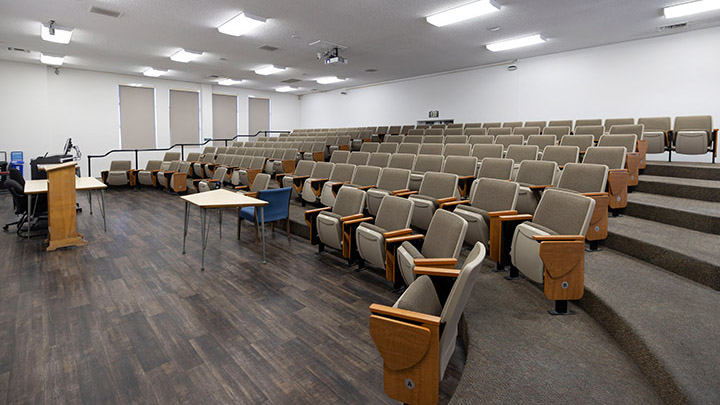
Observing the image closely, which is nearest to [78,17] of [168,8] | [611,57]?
[168,8]

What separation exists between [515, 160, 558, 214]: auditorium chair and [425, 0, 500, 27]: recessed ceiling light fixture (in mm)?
2612

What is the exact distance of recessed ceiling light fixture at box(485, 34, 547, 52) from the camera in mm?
7219

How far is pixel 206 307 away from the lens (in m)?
2.96

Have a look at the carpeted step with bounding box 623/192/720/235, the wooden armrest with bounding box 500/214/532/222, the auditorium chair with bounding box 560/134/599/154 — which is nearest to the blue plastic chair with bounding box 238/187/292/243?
the wooden armrest with bounding box 500/214/532/222

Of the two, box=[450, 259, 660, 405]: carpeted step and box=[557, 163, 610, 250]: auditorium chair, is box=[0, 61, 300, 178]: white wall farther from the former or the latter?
box=[450, 259, 660, 405]: carpeted step

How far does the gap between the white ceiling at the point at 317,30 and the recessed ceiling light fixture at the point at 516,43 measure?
21cm

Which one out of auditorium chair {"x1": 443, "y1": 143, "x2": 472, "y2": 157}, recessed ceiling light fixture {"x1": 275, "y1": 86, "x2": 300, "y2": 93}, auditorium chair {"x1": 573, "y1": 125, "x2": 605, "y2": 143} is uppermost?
recessed ceiling light fixture {"x1": 275, "y1": 86, "x2": 300, "y2": 93}

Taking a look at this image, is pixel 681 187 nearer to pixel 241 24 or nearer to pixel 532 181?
pixel 532 181

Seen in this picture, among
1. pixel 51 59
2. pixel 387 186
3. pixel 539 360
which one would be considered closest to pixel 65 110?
pixel 51 59

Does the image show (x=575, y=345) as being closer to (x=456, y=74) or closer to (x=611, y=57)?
(x=611, y=57)

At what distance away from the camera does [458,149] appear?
598cm

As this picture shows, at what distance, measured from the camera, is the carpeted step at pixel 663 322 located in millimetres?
1587

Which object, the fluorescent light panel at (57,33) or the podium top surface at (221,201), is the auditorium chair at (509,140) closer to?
the podium top surface at (221,201)

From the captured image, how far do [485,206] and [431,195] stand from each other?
0.79m
